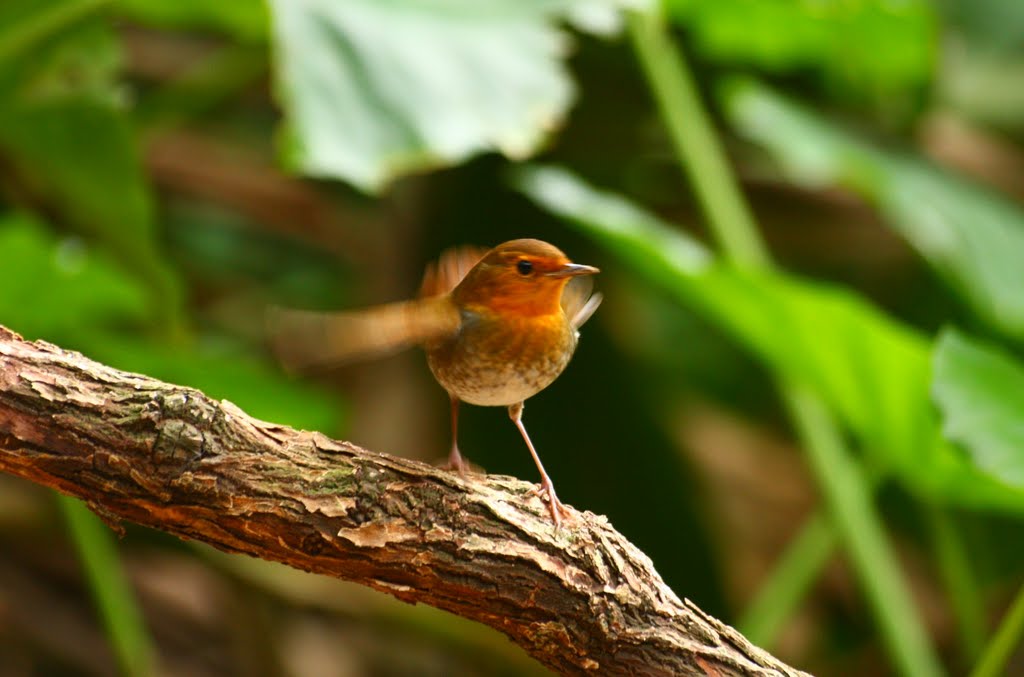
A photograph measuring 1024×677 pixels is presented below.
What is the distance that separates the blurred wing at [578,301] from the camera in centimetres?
163

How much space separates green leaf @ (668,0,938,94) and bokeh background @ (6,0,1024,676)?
0.5 inches

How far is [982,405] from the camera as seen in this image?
6.81 ft

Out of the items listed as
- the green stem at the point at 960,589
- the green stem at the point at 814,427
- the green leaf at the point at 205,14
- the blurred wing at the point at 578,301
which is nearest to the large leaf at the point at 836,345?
the green stem at the point at 814,427

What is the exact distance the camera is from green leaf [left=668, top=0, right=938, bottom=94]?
3.33m

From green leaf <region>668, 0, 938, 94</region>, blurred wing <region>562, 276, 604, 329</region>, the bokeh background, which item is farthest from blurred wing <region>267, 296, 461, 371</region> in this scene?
green leaf <region>668, 0, 938, 94</region>

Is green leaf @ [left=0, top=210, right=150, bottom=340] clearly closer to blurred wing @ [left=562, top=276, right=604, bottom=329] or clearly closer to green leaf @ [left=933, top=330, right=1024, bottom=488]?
blurred wing @ [left=562, top=276, right=604, bottom=329]

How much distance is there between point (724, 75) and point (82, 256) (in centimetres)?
239

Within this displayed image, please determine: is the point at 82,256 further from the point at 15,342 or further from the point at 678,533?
the point at 678,533

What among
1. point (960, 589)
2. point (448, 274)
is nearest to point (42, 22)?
point (448, 274)

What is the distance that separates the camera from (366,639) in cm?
457

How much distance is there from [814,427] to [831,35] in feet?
4.11

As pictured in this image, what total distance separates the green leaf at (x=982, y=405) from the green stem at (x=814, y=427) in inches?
25.2

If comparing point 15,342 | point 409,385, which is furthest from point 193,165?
point 15,342

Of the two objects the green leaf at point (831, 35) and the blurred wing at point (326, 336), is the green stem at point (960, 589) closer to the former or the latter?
the green leaf at point (831, 35)
